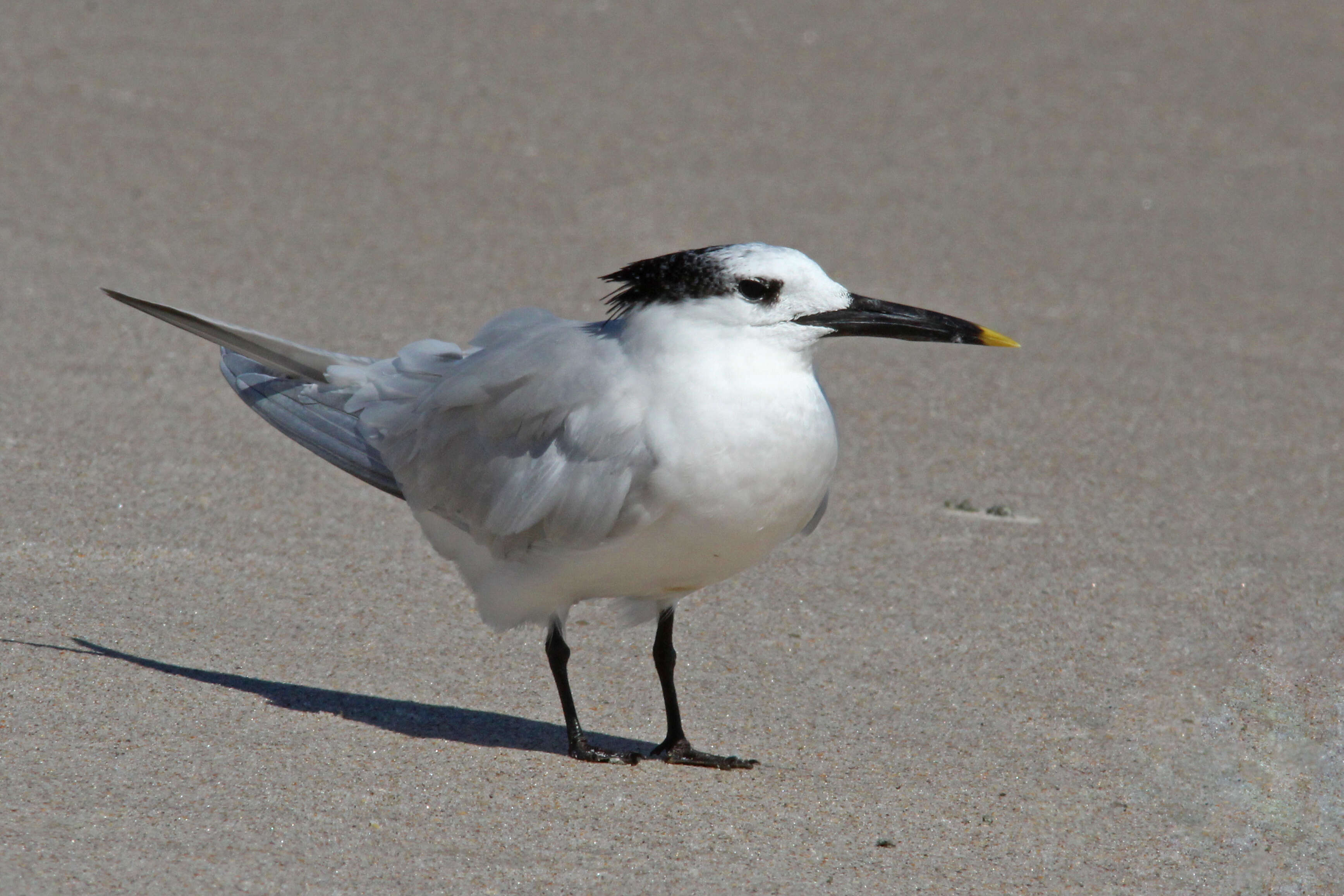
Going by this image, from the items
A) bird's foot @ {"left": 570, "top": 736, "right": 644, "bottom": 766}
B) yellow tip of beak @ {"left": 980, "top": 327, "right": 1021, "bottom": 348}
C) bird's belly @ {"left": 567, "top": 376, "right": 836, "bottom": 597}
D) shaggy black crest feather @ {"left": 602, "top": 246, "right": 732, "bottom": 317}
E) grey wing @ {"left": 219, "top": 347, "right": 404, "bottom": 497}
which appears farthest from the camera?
grey wing @ {"left": 219, "top": 347, "right": 404, "bottom": 497}

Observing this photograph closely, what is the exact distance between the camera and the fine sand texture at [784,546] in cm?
343

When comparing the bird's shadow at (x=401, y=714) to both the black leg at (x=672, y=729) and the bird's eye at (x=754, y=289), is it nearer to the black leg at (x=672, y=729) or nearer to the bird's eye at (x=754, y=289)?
the black leg at (x=672, y=729)

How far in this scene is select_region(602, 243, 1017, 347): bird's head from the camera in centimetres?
347

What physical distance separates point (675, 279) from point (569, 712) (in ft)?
3.44

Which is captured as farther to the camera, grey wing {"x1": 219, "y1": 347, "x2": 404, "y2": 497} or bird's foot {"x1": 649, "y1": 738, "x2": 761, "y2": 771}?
grey wing {"x1": 219, "y1": 347, "x2": 404, "y2": 497}

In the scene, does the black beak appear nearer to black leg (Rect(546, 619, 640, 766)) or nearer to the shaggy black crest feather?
the shaggy black crest feather

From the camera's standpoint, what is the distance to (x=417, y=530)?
→ 5156 millimetres

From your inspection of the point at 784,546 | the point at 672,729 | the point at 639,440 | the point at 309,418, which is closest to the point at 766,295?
the point at 639,440

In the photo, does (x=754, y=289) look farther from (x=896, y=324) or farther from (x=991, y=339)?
(x=991, y=339)

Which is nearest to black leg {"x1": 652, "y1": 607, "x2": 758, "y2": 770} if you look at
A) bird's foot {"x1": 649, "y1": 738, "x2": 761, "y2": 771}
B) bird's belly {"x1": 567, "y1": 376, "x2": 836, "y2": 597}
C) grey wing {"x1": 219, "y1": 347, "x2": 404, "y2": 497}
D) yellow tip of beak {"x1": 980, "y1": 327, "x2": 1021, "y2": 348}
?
bird's foot {"x1": 649, "y1": 738, "x2": 761, "y2": 771}

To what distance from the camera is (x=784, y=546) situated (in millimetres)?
5203

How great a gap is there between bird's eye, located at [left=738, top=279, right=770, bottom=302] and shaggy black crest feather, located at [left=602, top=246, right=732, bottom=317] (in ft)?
0.08

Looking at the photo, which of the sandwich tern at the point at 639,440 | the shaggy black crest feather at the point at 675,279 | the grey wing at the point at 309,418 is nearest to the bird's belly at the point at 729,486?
the sandwich tern at the point at 639,440

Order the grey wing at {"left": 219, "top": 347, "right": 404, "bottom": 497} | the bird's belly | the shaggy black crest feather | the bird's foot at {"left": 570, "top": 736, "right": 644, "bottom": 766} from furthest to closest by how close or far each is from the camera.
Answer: the grey wing at {"left": 219, "top": 347, "right": 404, "bottom": 497} < the bird's foot at {"left": 570, "top": 736, "right": 644, "bottom": 766} < the shaggy black crest feather < the bird's belly
